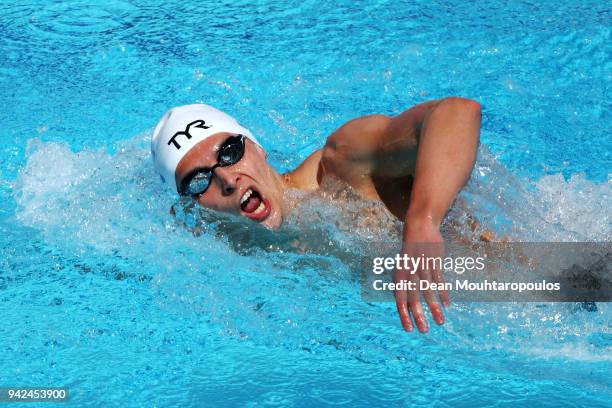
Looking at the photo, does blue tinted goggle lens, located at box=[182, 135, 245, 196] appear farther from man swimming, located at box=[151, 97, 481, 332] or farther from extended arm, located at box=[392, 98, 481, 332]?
extended arm, located at box=[392, 98, 481, 332]

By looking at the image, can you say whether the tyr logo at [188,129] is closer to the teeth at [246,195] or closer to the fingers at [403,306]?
the teeth at [246,195]

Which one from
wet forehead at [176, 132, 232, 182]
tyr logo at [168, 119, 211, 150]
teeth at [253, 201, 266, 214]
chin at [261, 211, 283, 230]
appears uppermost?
tyr logo at [168, 119, 211, 150]

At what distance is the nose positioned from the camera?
2.74 m

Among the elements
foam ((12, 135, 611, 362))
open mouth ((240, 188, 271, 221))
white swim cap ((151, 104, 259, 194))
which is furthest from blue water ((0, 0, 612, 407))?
white swim cap ((151, 104, 259, 194))

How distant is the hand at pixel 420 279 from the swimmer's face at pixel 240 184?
982mm

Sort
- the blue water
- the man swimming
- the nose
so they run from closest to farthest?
1. the man swimming
2. the blue water
3. the nose

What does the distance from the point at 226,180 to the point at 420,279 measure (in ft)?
3.73

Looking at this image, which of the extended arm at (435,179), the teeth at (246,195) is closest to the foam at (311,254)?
the teeth at (246,195)

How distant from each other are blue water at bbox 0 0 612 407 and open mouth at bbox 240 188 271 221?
12 centimetres

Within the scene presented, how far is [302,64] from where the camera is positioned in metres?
4.80

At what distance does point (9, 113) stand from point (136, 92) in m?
0.70

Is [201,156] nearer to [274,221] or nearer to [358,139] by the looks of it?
[274,221]

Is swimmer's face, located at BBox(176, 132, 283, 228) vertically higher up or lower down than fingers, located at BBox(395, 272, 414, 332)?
higher up

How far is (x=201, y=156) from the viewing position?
2.87 m
